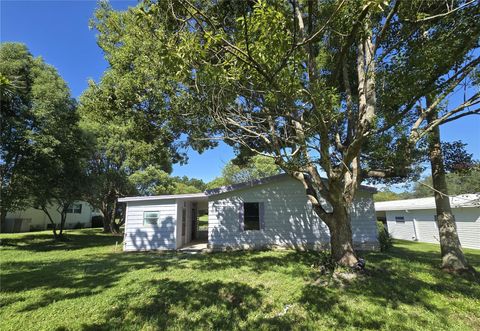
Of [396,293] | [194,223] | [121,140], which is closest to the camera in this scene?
[396,293]

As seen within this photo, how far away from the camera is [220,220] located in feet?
38.2

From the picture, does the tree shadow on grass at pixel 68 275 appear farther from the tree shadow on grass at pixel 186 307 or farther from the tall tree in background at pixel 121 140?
the tall tree in background at pixel 121 140

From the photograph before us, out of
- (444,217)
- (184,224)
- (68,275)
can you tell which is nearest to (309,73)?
(444,217)

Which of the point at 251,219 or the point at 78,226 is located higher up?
the point at 251,219

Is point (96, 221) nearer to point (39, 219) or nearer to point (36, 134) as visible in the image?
point (39, 219)

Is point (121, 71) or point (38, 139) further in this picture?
point (38, 139)

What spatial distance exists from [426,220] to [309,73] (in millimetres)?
17393

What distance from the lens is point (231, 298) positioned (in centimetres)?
519

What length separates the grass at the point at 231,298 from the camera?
4.17m

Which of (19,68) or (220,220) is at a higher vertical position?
(19,68)

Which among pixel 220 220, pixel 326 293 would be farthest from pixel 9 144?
pixel 326 293

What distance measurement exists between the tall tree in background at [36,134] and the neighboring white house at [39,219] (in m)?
5.45

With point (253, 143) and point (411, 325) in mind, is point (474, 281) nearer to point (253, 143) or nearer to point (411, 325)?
point (411, 325)

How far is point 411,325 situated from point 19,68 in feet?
55.6
